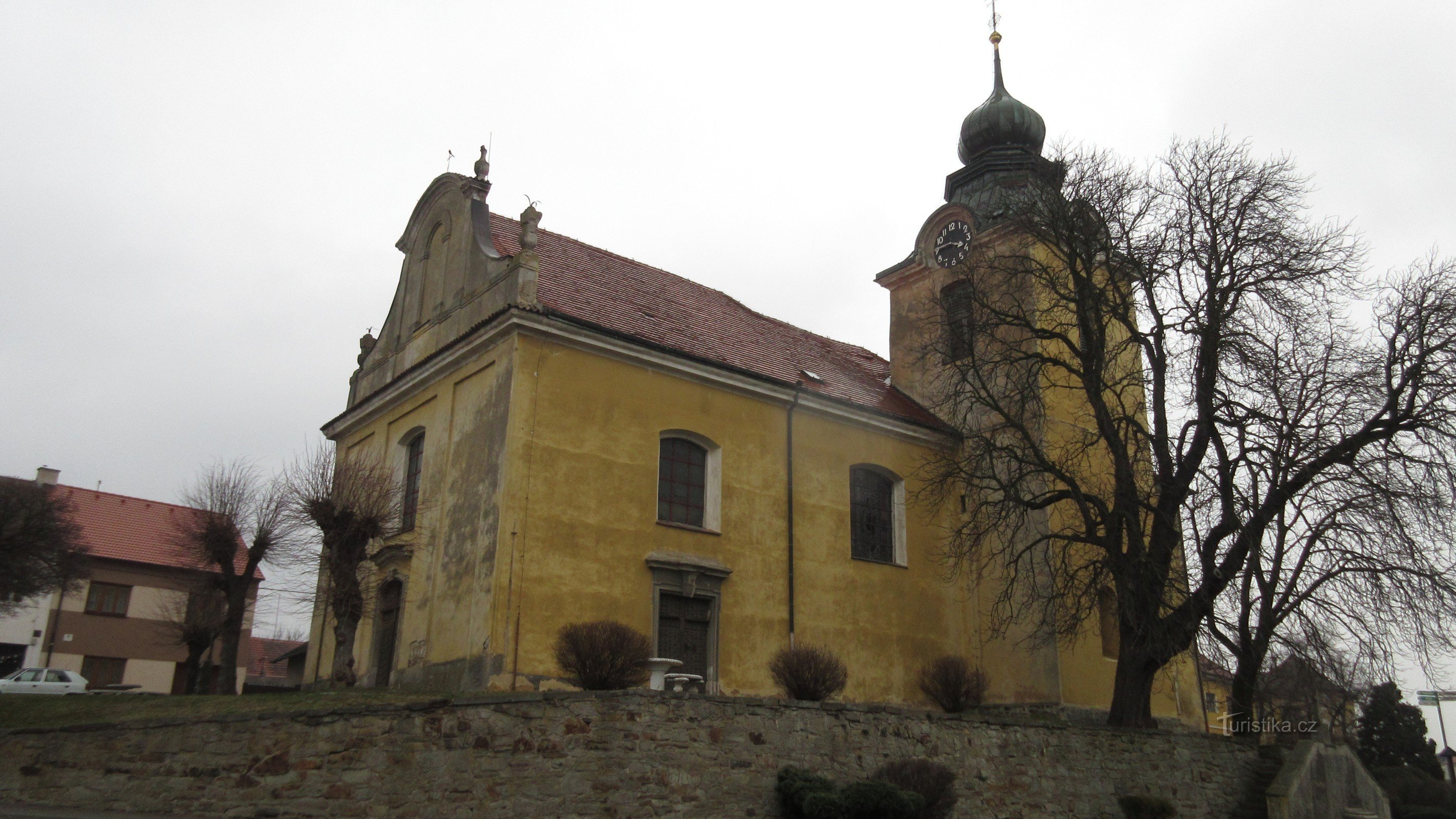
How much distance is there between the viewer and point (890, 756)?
13438 mm

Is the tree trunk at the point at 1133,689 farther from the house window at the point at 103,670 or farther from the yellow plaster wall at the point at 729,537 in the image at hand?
the house window at the point at 103,670

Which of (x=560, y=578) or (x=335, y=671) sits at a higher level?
(x=560, y=578)

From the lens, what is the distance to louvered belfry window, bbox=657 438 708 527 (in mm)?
18125

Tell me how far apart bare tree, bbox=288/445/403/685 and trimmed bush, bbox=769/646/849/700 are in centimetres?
661

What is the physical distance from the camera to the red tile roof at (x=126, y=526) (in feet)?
112

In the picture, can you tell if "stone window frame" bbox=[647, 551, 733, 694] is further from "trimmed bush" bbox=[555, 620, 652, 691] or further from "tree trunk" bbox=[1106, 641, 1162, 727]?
"tree trunk" bbox=[1106, 641, 1162, 727]

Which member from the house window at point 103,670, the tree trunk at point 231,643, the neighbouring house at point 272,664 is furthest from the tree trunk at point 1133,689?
the house window at point 103,670

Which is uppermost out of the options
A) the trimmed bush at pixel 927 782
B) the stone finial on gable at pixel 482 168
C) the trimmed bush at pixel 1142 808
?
the stone finial on gable at pixel 482 168

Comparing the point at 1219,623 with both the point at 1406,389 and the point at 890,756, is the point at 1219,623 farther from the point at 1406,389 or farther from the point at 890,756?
the point at 890,756

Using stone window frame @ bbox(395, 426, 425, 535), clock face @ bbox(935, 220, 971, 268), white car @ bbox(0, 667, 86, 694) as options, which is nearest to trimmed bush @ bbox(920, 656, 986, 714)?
clock face @ bbox(935, 220, 971, 268)

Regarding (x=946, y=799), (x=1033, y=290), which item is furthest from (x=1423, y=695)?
(x=946, y=799)

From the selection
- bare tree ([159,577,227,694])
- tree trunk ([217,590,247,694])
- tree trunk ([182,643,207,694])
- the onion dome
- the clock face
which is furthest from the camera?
the onion dome

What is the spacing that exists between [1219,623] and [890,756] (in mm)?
6950

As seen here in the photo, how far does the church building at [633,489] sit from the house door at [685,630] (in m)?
0.04
